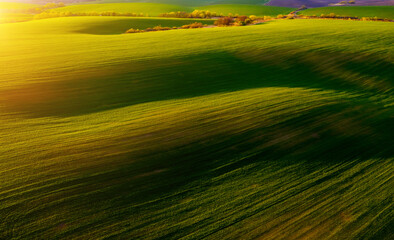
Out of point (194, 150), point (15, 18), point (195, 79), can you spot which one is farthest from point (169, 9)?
point (194, 150)

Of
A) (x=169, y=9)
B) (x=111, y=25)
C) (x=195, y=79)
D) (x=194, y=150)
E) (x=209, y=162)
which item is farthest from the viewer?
(x=169, y=9)

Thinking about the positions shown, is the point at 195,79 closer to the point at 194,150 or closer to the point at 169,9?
the point at 194,150

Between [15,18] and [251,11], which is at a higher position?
[251,11]

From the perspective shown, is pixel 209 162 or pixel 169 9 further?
pixel 169 9

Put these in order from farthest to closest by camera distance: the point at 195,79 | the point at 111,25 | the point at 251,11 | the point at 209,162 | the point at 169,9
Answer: the point at 169,9
the point at 251,11
the point at 111,25
the point at 195,79
the point at 209,162

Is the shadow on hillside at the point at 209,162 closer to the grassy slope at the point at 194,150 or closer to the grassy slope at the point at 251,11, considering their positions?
the grassy slope at the point at 194,150

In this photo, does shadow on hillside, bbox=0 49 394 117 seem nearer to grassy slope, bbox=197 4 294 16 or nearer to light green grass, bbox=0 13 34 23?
grassy slope, bbox=197 4 294 16

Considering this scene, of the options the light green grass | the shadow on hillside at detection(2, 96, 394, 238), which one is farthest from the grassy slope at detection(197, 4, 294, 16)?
the shadow on hillside at detection(2, 96, 394, 238)
